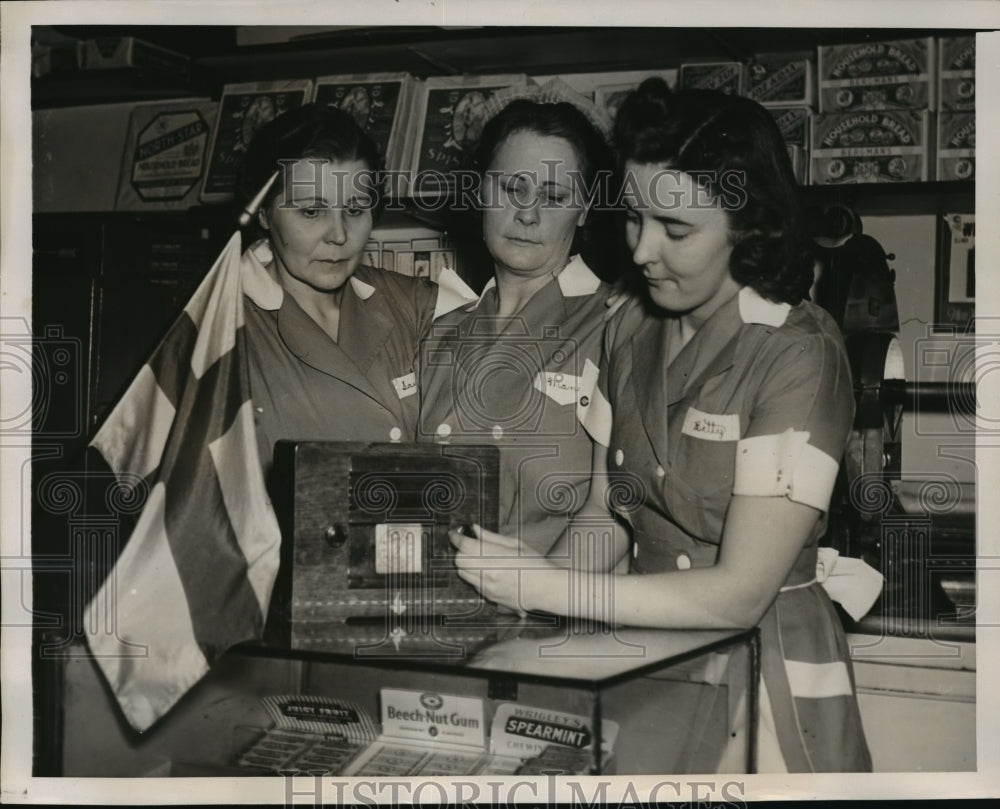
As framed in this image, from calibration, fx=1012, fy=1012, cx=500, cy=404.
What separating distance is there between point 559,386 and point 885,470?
27.0 inches

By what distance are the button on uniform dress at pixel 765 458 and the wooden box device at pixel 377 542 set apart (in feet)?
1.08

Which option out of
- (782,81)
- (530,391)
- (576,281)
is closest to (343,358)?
(530,391)

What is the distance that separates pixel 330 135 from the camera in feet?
7.02

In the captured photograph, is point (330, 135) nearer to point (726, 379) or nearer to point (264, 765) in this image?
point (726, 379)

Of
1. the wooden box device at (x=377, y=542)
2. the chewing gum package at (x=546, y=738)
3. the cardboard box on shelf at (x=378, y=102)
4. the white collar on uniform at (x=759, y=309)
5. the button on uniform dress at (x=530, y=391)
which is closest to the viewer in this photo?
the chewing gum package at (x=546, y=738)

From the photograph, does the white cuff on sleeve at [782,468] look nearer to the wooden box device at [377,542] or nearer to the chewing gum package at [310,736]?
the wooden box device at [377,542]

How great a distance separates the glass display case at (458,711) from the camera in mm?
1726

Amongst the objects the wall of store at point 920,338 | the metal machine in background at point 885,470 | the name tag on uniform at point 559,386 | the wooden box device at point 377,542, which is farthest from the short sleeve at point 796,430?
the wooden box device at point 377,542

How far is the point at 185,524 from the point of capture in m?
2.02

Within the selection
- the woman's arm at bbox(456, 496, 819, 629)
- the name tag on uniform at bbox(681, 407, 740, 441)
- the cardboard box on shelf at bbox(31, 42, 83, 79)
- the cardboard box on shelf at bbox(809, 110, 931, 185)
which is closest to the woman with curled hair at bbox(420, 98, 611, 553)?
Result: the woman's arm at bbox(456, 496, 819, 629)

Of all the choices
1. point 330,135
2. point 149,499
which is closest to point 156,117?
point 330,135

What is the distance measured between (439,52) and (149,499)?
1.12 metres

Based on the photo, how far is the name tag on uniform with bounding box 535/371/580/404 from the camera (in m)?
2.07

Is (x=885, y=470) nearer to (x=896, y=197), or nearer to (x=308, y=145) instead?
(x=896, y=197)
